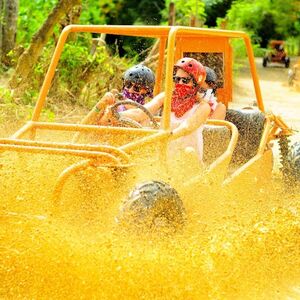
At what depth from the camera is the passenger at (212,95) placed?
256 inches

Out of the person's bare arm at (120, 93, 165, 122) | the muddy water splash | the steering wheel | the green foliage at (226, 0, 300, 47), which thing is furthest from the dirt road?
the muddy water splash

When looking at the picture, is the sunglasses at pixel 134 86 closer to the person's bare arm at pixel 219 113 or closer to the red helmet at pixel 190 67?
the red helmet at pixel 190 67

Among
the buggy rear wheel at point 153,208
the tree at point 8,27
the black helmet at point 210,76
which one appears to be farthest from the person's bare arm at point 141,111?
the tree at point 8,27

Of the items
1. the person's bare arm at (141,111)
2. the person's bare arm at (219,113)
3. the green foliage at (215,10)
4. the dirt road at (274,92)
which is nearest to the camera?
the person's bare arm at (141,111)

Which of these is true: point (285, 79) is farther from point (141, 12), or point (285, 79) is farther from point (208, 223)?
point (208, 223)

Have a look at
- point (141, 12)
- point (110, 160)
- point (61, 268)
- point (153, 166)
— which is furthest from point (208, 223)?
point (141, 12)

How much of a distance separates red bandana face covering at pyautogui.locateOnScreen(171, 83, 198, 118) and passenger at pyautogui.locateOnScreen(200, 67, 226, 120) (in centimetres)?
27

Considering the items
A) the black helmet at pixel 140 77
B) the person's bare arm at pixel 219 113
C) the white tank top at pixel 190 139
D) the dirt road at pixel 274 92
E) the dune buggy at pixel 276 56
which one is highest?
the black helmet at pixel 140 77

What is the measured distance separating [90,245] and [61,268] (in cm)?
21

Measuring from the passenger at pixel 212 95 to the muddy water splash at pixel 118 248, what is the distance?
1.13m

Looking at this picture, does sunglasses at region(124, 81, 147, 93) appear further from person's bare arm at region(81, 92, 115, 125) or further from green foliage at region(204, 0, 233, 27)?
green foliage at region(204, 0, 233, 27)

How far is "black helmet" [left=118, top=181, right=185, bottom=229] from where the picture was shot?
4477mm

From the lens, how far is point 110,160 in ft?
15.2

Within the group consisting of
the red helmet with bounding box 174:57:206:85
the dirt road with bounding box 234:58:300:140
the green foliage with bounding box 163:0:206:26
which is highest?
the red helmet with bounding box 174:57:206:85
